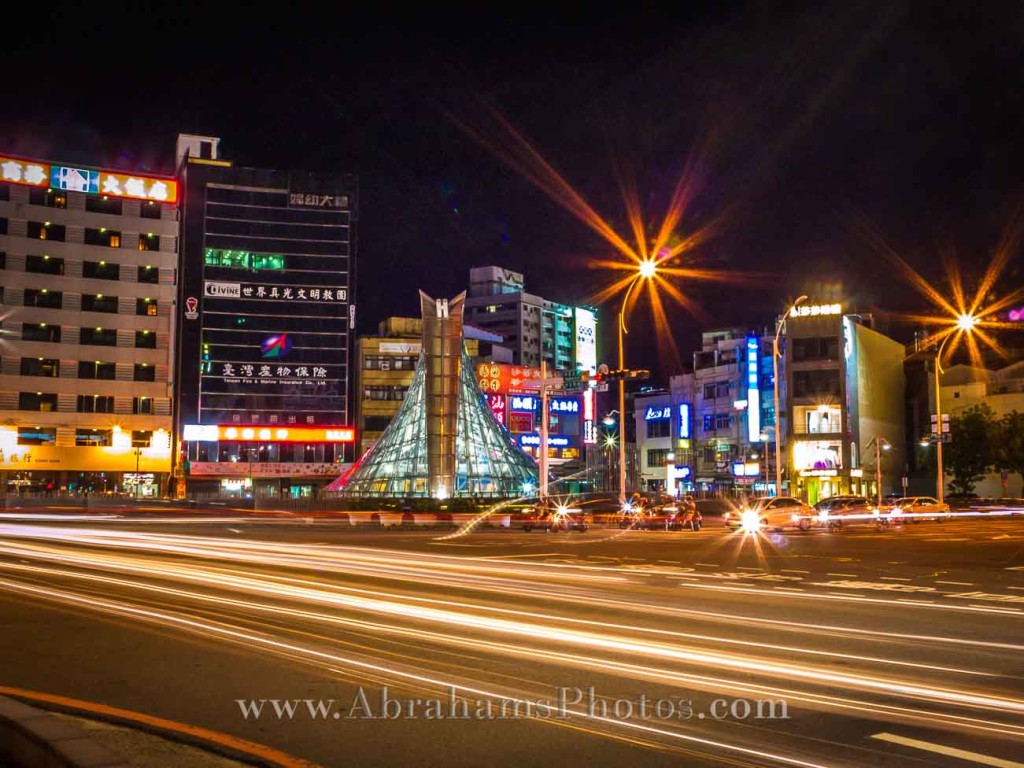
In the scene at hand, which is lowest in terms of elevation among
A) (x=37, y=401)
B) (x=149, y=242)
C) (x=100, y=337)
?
(x=37, y=401)

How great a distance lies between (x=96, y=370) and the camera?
78.9 metres

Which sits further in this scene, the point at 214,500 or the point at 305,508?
the point at 214,500

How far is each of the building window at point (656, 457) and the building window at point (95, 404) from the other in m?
51.5

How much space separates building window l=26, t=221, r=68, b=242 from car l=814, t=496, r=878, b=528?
6531cm

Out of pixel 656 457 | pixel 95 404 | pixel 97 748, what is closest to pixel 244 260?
pixel 95 404

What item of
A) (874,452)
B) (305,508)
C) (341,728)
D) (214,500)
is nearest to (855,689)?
(341,728)

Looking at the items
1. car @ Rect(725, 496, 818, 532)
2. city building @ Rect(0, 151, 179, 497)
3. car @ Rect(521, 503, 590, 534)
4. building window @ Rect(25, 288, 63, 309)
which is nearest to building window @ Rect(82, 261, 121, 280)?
city building @ Rect(0, 151, 179, 497)

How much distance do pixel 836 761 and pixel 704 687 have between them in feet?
7.15

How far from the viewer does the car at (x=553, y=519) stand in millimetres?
38625

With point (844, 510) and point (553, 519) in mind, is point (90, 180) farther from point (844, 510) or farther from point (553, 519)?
point (844, 510)

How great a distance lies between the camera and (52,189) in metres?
77.8

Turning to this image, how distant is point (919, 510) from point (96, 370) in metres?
65.2

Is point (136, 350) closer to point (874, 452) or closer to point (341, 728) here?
point (874, 452)

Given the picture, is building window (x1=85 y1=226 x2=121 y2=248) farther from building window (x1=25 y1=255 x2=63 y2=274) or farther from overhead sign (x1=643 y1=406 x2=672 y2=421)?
overhead sign (x1=643 y1=406 x2=672 y2=421)
